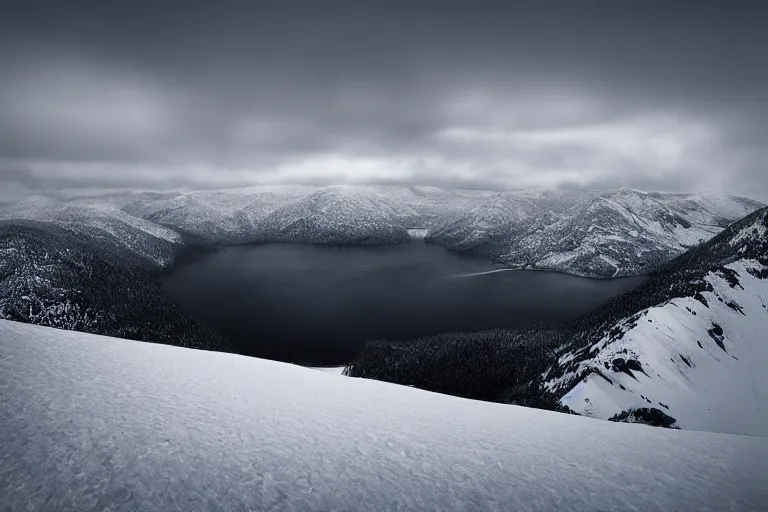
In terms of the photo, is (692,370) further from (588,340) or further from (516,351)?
(516,351)

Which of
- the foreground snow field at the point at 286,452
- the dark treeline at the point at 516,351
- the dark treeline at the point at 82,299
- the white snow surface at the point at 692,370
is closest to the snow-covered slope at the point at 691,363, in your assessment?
the white snow surface at the point at 692,370

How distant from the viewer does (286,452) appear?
31.6 feet

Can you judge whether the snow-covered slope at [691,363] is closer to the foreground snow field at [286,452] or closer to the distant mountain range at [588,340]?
the distant mountain range at [588,340]

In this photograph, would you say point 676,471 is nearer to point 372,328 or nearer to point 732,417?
point 732,417

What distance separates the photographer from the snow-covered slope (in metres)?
75.4

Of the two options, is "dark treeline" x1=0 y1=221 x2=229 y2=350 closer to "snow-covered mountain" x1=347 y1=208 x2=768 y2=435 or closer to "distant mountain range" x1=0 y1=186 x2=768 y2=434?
"distant mountain range" x1=0 y1=186 x2=768 y2=434

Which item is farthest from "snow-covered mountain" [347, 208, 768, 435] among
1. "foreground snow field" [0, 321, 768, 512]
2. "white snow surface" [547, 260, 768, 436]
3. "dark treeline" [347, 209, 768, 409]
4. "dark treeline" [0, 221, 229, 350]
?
"dark treeline" [0, 221, 229, 350]

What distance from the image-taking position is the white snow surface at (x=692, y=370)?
74750 millimetres

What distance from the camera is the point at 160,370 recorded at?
15688 millimetres

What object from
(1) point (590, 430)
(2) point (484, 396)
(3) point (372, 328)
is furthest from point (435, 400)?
(3) point (372, 328)

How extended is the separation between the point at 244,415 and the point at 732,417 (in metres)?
110

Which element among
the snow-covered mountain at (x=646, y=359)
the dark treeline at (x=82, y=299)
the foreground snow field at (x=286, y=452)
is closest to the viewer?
the foreground snow field at (x=286, y=452)

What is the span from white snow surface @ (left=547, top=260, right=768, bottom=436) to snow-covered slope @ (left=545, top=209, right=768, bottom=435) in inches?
7.6

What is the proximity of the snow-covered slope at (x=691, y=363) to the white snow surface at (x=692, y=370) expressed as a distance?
0.19 meters
